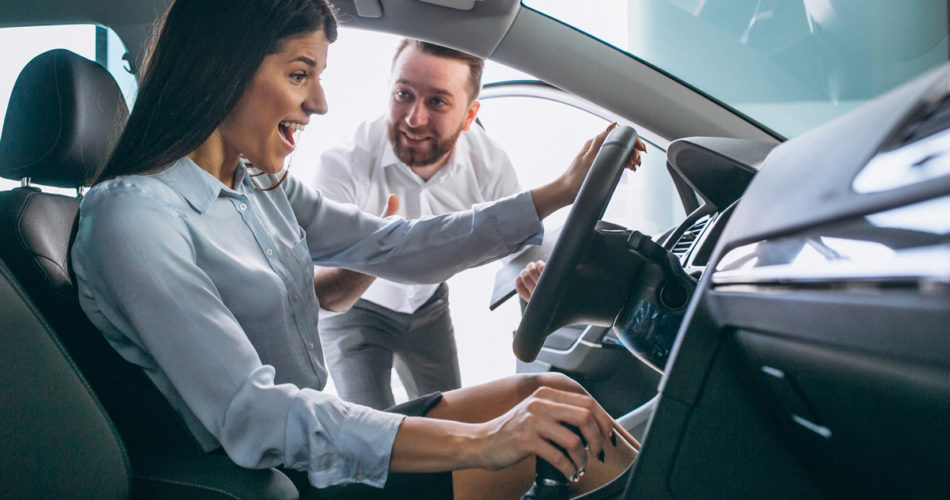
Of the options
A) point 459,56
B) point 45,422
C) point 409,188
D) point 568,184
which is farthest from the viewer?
point 409,188

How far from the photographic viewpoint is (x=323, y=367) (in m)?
1.15

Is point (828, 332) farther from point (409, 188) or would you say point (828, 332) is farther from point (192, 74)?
point (409, 188)

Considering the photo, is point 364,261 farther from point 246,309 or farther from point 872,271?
point 872,271

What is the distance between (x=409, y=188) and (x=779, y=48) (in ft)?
3.71

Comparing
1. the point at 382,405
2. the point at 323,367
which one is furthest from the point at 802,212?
the point at 382,405

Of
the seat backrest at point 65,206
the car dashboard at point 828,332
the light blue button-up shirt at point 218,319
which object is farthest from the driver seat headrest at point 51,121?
the car dashboard at point 828,332

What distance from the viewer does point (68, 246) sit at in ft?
3.07

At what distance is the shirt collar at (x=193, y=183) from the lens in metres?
0.98

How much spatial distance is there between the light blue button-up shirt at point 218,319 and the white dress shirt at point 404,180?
0.86 meters

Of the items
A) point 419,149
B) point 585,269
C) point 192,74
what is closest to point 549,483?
point 585,269

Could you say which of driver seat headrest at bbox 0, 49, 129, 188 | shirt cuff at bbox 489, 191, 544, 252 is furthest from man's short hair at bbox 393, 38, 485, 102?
driver seat headrest at bbox 0, 49, 129, 188

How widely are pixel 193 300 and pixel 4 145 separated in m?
Result: 0.43

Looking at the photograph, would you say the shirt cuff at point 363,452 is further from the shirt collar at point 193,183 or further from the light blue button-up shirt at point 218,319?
the shirt collar at point 193,183

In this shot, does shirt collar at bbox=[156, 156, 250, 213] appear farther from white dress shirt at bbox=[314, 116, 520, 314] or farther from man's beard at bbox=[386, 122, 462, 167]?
man's beard at bbox=[386, 122, 462, 167]
